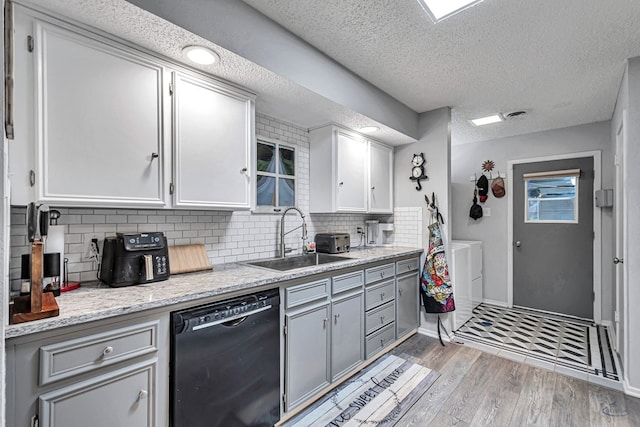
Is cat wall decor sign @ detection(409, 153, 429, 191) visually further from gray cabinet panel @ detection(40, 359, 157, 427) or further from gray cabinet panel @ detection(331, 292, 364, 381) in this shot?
gray cabinet panel @ detection(40, 359, 157, 427)

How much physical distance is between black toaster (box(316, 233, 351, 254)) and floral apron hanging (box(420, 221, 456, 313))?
919 mm

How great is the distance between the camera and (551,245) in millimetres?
3930

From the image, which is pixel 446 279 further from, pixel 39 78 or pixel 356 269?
pixel 39 78

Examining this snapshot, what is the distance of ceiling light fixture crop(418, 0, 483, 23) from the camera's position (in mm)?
1651

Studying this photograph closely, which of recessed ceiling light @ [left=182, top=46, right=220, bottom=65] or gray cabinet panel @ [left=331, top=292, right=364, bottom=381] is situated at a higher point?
recessed ceiling light @ [left=182, top=46, right=220, bottom=65]

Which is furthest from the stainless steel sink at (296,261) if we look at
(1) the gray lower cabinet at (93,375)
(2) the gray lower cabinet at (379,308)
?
(1) the gray lower cabinet at (93,375)

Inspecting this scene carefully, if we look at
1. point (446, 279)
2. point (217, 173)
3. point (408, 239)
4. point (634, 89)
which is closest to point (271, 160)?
point (217, 173)

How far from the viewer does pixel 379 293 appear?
2.67 m

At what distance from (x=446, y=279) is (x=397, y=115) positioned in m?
1.74

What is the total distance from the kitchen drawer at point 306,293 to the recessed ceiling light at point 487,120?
2786 mm

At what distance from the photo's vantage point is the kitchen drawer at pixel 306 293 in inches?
75.0

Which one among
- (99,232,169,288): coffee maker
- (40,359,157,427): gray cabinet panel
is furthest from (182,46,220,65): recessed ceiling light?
(40,359,157,427): gray cabinet panel

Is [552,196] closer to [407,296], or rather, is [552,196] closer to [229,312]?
[407,296]

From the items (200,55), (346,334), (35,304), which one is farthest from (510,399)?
(200,55)
